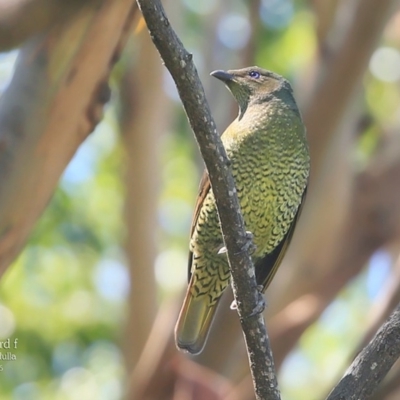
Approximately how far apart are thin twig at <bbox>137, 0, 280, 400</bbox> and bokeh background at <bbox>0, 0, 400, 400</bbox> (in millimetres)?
1559

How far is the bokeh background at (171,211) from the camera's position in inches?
188

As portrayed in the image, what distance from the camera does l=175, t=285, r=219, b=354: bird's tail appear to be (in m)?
4.98

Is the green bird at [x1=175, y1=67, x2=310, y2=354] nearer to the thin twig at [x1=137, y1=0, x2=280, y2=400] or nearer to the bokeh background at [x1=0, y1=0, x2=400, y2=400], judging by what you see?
the bokeh background at [x1=0, y1=0, x2=400, y2=400]

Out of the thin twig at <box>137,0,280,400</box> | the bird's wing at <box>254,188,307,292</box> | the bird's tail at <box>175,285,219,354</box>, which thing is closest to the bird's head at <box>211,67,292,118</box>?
the bird's wing at <box>254,188,307,292</box>

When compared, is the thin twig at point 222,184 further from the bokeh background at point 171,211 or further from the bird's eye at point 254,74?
the bird's eye at point 254,74

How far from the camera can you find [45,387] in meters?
9.60

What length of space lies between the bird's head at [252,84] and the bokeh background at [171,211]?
74 centimetres

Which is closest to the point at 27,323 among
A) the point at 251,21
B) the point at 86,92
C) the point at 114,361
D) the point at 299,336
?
the point at 114,361

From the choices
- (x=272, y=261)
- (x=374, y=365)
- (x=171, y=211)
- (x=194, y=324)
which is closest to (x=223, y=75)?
(x=272, y=261)

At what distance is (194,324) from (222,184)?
6.57 feet

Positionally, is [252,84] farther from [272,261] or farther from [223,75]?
[272,261]

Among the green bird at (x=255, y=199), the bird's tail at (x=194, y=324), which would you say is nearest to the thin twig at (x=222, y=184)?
the green bird at (x=255, y=199)

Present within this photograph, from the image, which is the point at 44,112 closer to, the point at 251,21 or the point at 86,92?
the point at 86,92

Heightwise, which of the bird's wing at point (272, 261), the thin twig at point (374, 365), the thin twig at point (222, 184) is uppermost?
the bird's wing at point (272, 261)
